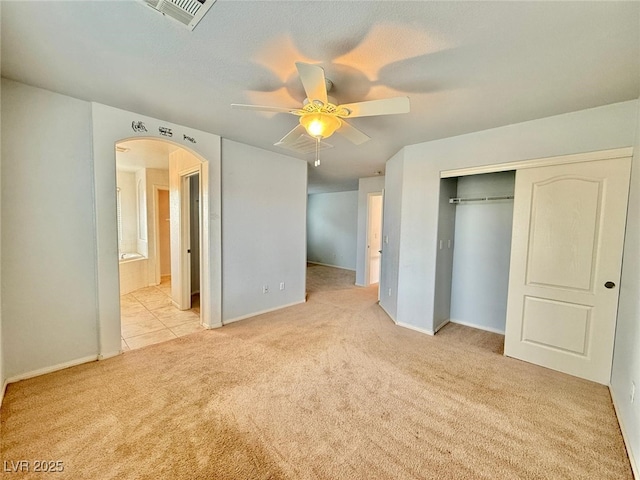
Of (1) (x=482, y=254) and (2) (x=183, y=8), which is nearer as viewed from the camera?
(2) (x=183, y=8)

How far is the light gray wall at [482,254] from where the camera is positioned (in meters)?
3.28

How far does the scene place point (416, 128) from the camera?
2.75m

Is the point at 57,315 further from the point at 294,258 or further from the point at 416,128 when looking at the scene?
the point at 416,128

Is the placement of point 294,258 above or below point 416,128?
below

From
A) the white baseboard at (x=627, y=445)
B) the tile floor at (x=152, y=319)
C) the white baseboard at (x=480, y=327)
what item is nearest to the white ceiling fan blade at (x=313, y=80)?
the white baseboard at (x=627, y=445)

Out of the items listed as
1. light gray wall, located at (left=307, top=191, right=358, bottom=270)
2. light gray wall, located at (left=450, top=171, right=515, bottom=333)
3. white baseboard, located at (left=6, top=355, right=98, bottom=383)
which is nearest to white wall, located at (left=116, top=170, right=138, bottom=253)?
white baseboard, located at (left=6, top=355, right=98, bottom=383)

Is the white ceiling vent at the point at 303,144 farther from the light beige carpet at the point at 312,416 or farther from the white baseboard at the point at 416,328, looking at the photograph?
the white baseboard at the point at 416,328

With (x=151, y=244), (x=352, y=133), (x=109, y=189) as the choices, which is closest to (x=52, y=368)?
(x=109, y=189)

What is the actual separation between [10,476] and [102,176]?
2.20 m

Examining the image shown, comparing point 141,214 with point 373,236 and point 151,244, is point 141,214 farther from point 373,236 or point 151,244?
point 373,236

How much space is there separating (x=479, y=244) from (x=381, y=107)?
2.70m

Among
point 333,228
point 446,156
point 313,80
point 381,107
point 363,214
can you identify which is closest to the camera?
point 313,80

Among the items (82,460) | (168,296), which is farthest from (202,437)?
(168,296)

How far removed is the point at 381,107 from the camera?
1652mm
